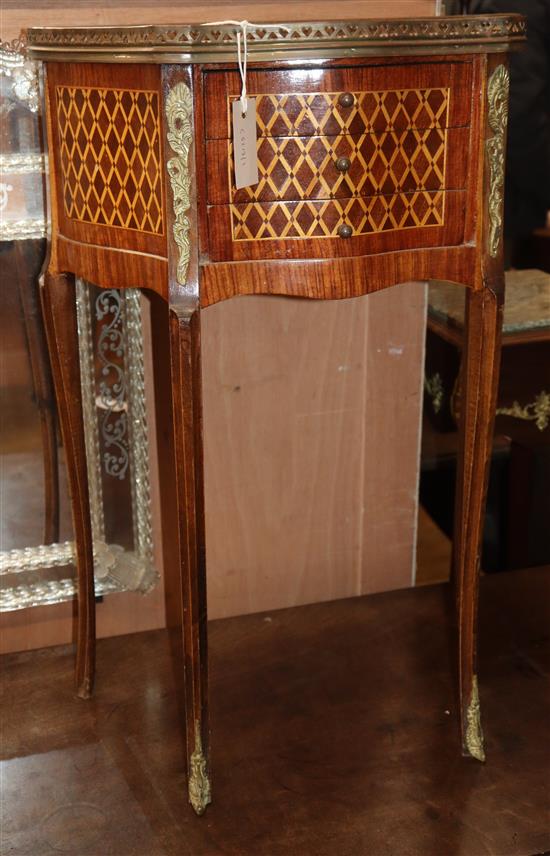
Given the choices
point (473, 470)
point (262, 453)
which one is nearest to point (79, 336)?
point (262, 453)

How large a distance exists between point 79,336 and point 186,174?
0.50 metres

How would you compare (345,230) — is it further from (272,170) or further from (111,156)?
(111,156)

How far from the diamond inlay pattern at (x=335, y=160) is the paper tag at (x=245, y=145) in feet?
0.04

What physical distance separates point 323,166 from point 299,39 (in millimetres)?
138

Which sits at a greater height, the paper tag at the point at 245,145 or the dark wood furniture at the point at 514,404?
the paper tag at the point at 245,145

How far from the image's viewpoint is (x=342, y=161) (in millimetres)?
1229

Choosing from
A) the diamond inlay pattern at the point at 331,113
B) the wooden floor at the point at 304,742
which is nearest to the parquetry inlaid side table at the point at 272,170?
the diamond inlay pattern at the point at 331,113

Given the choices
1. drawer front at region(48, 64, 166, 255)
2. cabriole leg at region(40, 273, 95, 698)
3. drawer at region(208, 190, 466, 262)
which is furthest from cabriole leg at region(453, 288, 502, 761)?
cabriole leg at region(40, 273, 95, 698)

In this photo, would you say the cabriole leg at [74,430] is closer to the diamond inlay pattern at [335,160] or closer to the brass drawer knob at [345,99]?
the diamond inlay pattern at [335,160]

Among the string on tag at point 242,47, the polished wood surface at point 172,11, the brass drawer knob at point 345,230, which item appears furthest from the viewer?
the polished wood surface at point 172,11

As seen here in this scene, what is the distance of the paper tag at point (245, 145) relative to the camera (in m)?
1.20

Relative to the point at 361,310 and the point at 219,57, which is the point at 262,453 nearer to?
the point at 361,310

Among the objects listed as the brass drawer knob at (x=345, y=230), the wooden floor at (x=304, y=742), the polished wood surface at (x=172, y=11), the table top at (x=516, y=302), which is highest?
the polished wood surface at (x=172, y=11)

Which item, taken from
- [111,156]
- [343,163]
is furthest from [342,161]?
[111,156]
